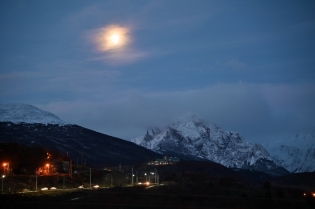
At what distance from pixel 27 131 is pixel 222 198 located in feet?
552

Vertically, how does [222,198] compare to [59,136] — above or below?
below

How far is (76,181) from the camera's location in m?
79.2

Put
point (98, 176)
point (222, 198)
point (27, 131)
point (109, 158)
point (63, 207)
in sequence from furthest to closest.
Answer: point (27, 131) < point (109, 158) < point (98, 176) < point (222, 198) < point (63, 207)

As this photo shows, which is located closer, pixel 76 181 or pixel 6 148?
pixel 76 181

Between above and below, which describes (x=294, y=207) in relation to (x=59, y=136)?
below

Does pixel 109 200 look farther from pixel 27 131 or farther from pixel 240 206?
pixel 27 131

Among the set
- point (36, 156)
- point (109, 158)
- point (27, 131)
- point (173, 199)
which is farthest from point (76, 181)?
point (27, 131)

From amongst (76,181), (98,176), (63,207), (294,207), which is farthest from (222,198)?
(98,176)

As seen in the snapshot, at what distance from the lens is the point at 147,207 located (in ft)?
105

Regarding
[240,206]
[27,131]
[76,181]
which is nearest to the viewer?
[240,206]

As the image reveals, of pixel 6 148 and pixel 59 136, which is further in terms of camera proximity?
pixel 59 136

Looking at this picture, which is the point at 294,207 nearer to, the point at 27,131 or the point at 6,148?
the point at 6,148

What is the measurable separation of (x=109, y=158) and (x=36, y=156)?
283 ft

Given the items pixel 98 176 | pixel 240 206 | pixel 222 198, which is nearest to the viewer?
pixel 240 206
